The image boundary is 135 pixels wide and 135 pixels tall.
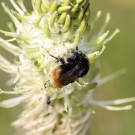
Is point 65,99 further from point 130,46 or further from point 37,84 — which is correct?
point 130,46

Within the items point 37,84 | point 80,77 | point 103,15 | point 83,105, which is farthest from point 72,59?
point 103,15

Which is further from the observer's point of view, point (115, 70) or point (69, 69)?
point (115, 70)

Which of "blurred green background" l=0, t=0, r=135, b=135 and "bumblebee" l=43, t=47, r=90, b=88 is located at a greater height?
"bumblebee" l=43, t=47, r=90, b=88

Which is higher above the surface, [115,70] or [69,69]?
[69,69]

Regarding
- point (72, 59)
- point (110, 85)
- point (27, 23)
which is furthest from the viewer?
point (110, 85)

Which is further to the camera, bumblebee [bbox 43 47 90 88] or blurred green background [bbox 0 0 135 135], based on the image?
blurred green background [bbox 0 0 135 135]
